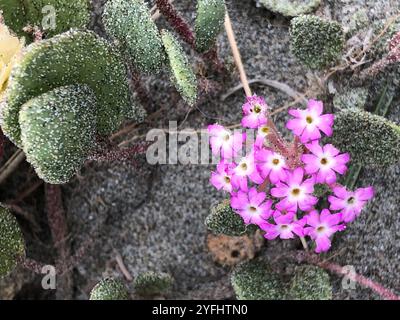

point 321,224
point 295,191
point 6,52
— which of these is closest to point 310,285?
point 321,224

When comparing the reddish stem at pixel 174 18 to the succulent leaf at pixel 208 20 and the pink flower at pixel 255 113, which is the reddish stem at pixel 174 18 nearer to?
the succulent leaf at pixel 208 20

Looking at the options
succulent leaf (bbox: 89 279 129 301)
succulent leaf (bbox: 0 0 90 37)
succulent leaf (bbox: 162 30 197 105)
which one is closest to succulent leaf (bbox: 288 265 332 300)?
succulent leaf (bbox: 89 279 129 301)

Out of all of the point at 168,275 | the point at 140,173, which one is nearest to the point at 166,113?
the point at 140,173

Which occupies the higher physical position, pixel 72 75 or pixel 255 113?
pixel 72 75

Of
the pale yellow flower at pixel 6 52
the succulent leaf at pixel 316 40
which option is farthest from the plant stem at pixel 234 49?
the pale yellow flower at pixel 6 52

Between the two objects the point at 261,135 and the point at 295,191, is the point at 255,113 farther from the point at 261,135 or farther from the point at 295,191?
the point at 295,191

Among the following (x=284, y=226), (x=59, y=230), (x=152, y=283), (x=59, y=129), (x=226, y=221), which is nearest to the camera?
(x=59, y=129)
